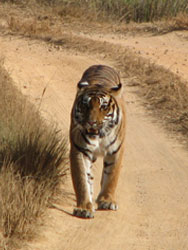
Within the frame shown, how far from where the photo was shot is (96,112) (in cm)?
573

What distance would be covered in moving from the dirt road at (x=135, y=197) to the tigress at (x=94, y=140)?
200 mm

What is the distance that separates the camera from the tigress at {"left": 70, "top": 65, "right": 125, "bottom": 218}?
5797 mm

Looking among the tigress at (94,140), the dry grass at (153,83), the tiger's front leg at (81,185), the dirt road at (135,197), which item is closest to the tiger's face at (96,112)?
the tigress at (94,140)

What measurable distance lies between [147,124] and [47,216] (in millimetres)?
3900

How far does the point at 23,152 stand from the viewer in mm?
6145

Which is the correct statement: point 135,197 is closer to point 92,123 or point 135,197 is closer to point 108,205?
point 108,205

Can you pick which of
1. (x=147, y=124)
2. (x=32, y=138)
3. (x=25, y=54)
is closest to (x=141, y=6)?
(x=25, y=54)

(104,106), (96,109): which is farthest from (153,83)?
(96,109)

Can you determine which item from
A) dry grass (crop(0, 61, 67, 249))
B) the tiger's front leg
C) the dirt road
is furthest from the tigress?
dry grass (crop(0, 61, 67, 249))

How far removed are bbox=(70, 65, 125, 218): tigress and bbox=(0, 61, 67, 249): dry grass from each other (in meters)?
0.35

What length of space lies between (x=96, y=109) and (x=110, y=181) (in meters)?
0.81

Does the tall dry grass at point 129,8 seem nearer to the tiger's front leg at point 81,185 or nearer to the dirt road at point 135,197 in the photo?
the dirt road at point 135,197

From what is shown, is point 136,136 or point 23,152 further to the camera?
point 136,136

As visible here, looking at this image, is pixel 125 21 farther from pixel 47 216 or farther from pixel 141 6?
pixel 47 216
